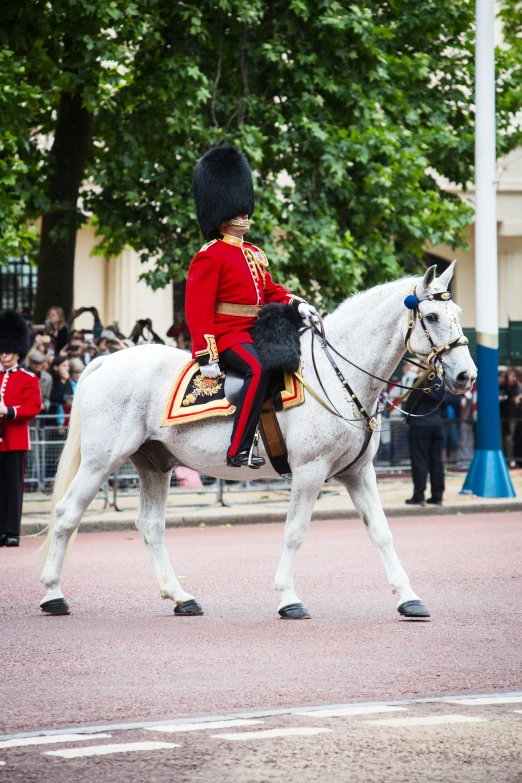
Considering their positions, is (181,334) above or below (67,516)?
above

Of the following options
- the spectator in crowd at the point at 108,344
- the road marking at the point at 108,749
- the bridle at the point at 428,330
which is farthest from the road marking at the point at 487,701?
the spectator in crowd at the point at 108,344

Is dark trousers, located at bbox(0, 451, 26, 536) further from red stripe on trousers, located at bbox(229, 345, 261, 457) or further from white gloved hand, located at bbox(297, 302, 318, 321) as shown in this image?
white gloved hand, located at bbox(297, 302, 318, 321)

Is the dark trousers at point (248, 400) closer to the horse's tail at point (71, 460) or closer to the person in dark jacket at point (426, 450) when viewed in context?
the horse's tail at point (71, 460)

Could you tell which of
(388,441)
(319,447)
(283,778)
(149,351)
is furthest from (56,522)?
(388,441)

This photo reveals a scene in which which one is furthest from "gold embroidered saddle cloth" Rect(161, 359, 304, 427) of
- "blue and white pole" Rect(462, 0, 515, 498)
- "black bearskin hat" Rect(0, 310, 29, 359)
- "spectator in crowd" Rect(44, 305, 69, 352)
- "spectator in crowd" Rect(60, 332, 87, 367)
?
"spectator in crowd" Rect(44, 305, 69, 352)

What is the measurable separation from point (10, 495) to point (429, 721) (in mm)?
9156

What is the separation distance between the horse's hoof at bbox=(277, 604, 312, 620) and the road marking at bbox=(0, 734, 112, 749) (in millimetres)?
3248

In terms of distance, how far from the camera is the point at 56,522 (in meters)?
9.57

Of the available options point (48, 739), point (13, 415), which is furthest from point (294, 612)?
point (13, 415)

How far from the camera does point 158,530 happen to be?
9547mm

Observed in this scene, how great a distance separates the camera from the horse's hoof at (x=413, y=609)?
8.81 meters

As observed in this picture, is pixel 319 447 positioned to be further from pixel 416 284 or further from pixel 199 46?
pixel 199 46

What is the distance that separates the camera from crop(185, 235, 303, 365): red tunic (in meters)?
9.02

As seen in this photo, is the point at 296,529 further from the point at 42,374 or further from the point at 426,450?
the point at 426,450
